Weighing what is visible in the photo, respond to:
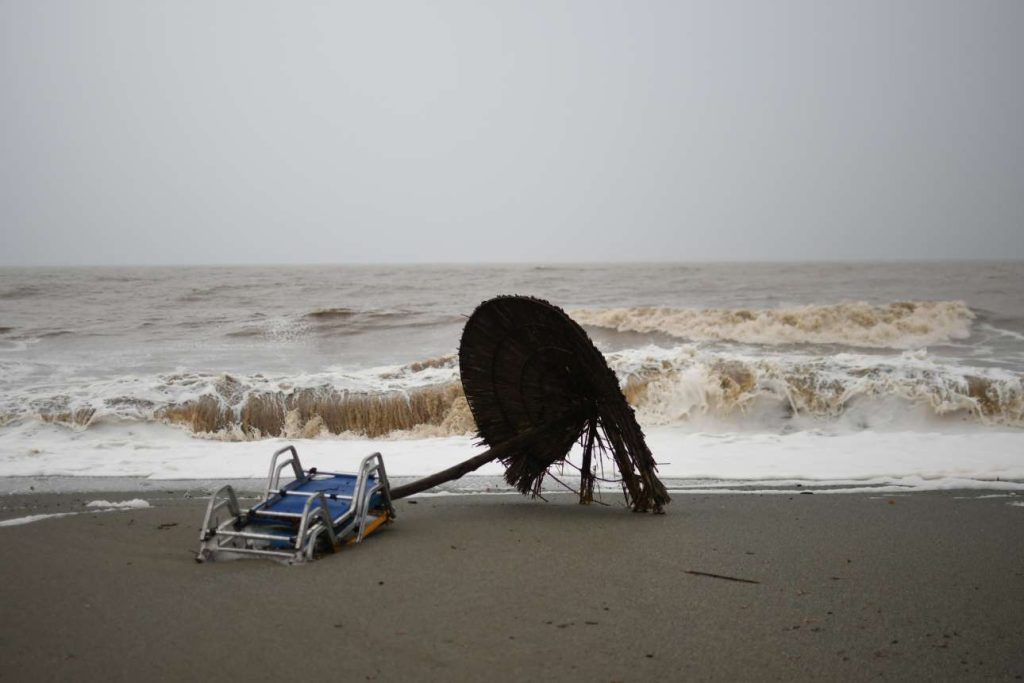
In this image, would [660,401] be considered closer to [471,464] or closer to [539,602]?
[471,464]

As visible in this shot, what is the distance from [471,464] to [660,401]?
604 cm

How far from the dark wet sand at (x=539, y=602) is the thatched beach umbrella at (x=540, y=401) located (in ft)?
1.17

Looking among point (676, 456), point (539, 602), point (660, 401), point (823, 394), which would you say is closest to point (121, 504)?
point (539, 602)

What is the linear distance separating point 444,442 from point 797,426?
458cm

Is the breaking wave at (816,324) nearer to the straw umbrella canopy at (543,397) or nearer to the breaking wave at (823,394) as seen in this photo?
the breaking wave at (823,394)

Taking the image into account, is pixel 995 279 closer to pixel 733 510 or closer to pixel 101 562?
pixel 733 510

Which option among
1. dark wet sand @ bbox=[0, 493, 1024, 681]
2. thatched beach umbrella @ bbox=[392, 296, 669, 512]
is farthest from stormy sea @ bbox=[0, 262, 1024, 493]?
dark wet sand @ bbox=[0, 493, 1024, 681]

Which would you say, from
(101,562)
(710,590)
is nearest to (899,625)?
(710,590)

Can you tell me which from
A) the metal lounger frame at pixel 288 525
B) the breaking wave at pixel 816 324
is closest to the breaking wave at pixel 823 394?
the metal lounger frame at pixel 288 525

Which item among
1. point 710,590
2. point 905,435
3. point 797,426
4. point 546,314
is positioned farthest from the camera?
point 797,426

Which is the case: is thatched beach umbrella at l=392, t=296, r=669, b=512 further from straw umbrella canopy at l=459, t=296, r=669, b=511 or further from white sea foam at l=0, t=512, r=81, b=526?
white sea foam at l=0, t=512, r=81, b=526

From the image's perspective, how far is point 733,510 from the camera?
4.95 m

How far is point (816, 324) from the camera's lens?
1892cm

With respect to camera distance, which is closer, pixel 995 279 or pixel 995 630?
pixel 995 630
